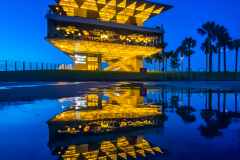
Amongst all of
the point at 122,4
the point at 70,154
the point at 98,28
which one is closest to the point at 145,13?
the point at 122,4

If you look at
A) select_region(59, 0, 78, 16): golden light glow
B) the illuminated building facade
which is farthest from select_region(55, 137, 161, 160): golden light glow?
select_region(59, 0, 78, 16): golden light glow

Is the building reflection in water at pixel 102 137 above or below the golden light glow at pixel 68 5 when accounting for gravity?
below

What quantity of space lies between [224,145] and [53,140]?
8.13 ft

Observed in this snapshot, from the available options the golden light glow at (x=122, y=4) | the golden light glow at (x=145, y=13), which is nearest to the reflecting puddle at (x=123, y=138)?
the golden light glow at (x=122, y=4)

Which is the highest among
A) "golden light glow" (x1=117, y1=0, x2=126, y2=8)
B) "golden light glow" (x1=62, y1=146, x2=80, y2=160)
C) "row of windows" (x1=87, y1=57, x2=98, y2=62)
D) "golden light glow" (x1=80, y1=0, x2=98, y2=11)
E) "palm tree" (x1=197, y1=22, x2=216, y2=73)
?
"golden light glow" (x1=117, y1=0, x2=126, y2=8)

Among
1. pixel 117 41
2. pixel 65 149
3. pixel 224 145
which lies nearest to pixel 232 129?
pixel 224 145

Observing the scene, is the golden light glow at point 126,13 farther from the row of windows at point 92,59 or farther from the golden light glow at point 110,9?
the row of windows at point 92,59

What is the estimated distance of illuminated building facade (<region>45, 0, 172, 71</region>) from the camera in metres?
39.4

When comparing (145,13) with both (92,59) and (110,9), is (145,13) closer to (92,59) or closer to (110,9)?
(110,9)

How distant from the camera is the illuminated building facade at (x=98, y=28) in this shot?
39.4 metres

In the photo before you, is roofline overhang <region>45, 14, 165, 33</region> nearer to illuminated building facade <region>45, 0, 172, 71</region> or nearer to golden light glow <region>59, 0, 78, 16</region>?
illuminated building facade <region>45, 0, 172, 71</region>

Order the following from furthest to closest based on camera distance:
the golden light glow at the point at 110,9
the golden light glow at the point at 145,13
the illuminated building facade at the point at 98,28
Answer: the golden light glow at the point at 145,13, the golden light glow at the point at 110,9, the illuminated building facade at the point at 98,28

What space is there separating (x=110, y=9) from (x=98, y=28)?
8388 mm

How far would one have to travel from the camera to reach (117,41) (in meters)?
43.5
